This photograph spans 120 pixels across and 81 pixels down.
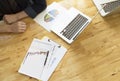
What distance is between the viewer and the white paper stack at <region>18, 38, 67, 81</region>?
1.16 metres

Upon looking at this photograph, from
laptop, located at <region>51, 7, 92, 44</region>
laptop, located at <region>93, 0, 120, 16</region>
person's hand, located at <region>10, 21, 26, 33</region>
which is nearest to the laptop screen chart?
laptop, located at <region>51, 7, 92, 44</region>

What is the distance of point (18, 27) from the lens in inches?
51.7

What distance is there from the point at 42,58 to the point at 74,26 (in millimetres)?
290

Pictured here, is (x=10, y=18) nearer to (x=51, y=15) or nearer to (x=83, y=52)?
(x=51, y=15)

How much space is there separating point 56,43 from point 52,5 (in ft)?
1.03

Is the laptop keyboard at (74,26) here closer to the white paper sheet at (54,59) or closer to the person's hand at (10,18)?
the white paper sheet at (54,59)

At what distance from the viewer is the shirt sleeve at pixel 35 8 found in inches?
53.9

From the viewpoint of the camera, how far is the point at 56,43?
4.14 ft

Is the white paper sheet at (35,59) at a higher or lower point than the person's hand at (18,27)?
lower

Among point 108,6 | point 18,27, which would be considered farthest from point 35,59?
point 108,6

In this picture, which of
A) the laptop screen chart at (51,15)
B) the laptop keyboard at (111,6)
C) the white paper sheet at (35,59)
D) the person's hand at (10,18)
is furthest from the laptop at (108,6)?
the person's hand at (10,18)

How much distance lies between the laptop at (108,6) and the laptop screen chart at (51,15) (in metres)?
0.29

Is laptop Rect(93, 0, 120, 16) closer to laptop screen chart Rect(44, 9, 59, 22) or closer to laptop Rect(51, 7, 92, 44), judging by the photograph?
laptop Rect(51, 7, 92, 44)

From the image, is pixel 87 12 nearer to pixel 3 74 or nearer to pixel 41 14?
pixel 41 14
